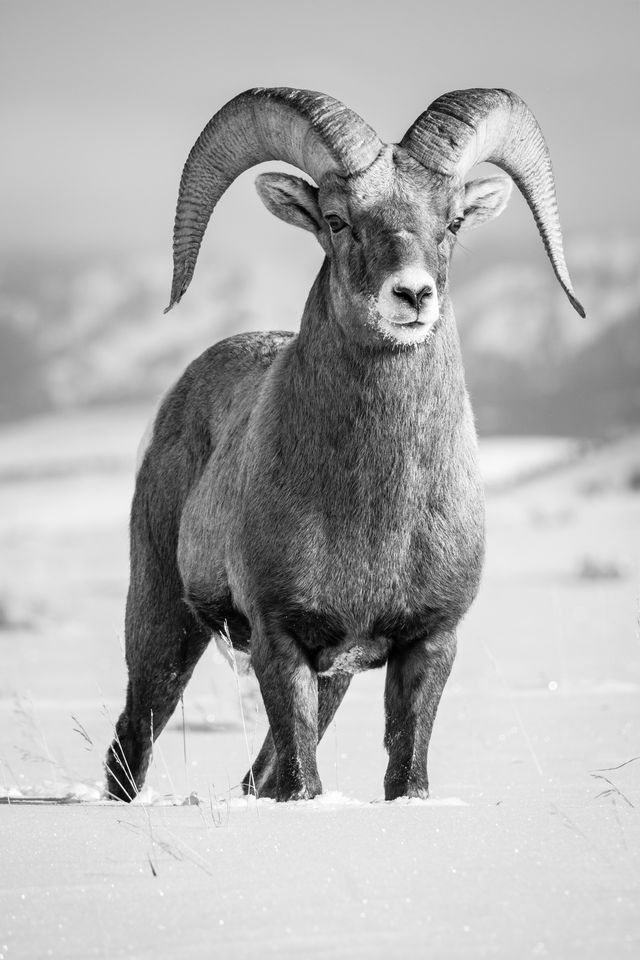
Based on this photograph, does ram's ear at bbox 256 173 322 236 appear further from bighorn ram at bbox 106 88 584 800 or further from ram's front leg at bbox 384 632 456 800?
ram's front leg at bbox 384 632 456 800

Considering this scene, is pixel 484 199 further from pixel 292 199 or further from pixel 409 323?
pixel 409 323

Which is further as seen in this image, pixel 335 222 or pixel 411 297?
pixel 335 222

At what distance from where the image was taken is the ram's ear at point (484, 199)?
664cm

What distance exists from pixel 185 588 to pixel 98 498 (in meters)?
63.4

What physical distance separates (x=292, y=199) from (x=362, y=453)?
4.25 feet

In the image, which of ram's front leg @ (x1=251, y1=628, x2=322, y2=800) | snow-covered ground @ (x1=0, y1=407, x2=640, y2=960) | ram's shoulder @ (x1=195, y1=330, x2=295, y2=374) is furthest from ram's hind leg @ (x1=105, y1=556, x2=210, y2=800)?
ram's front leg @ (x1=251, y1=628, x2=322, y2=800)

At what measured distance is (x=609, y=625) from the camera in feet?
50.9

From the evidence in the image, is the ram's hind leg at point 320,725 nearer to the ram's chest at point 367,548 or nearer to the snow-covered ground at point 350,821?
the snow-covered ground at point 350,821

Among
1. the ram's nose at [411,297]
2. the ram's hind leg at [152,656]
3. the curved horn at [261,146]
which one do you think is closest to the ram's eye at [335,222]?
the curved horn at [261,146]

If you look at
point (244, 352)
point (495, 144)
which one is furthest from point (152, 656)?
point (495, 144)

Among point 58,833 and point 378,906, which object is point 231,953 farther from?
point 58,833

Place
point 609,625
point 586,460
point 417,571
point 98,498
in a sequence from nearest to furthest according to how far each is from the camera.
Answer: point 417,571 → point 609,625 → point 586,460 → point 98,498

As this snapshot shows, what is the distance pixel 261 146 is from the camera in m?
6.82

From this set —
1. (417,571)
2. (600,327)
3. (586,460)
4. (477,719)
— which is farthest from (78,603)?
(600,327)
